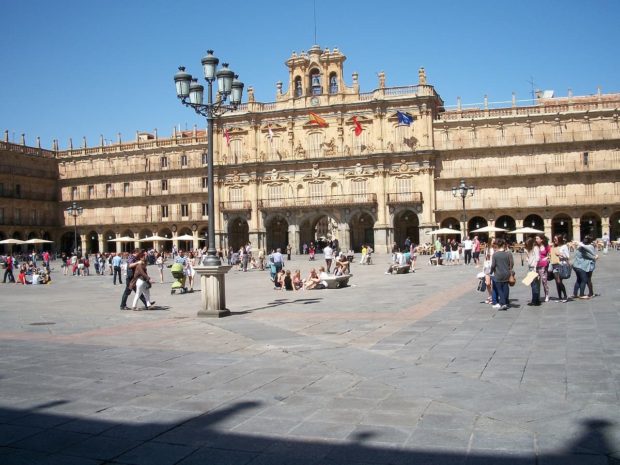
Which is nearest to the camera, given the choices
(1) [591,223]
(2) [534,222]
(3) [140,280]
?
(3) [140,280]

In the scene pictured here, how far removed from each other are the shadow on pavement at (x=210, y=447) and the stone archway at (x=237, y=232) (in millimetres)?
50845

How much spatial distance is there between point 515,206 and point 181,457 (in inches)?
1849

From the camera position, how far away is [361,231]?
54469mm

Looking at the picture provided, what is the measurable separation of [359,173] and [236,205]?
452 inches

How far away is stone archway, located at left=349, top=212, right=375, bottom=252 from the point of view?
5378cm

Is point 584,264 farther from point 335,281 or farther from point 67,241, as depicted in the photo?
point 67,241

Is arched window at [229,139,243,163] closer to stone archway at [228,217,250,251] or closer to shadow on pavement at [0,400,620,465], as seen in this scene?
stone archway at [228,217,250,251]

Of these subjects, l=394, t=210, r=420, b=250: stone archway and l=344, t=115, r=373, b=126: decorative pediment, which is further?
l=394, t=210, r=420, b=250: stone archway

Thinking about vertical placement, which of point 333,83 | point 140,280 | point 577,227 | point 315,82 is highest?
point 315,82

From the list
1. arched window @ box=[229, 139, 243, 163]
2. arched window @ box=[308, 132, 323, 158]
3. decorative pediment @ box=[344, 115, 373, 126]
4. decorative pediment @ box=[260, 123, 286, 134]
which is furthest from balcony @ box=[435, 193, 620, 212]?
arched window @ box=[229, 139, 243, 163]

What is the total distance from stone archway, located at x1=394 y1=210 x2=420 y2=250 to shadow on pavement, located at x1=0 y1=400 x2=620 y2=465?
47295 mm

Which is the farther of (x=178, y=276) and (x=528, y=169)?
(x=528, y=169)

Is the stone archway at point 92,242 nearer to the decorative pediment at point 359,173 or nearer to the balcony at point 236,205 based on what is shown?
the balcony at point 236,205

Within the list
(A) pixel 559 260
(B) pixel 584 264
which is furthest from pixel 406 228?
(A) pixel 559 260
